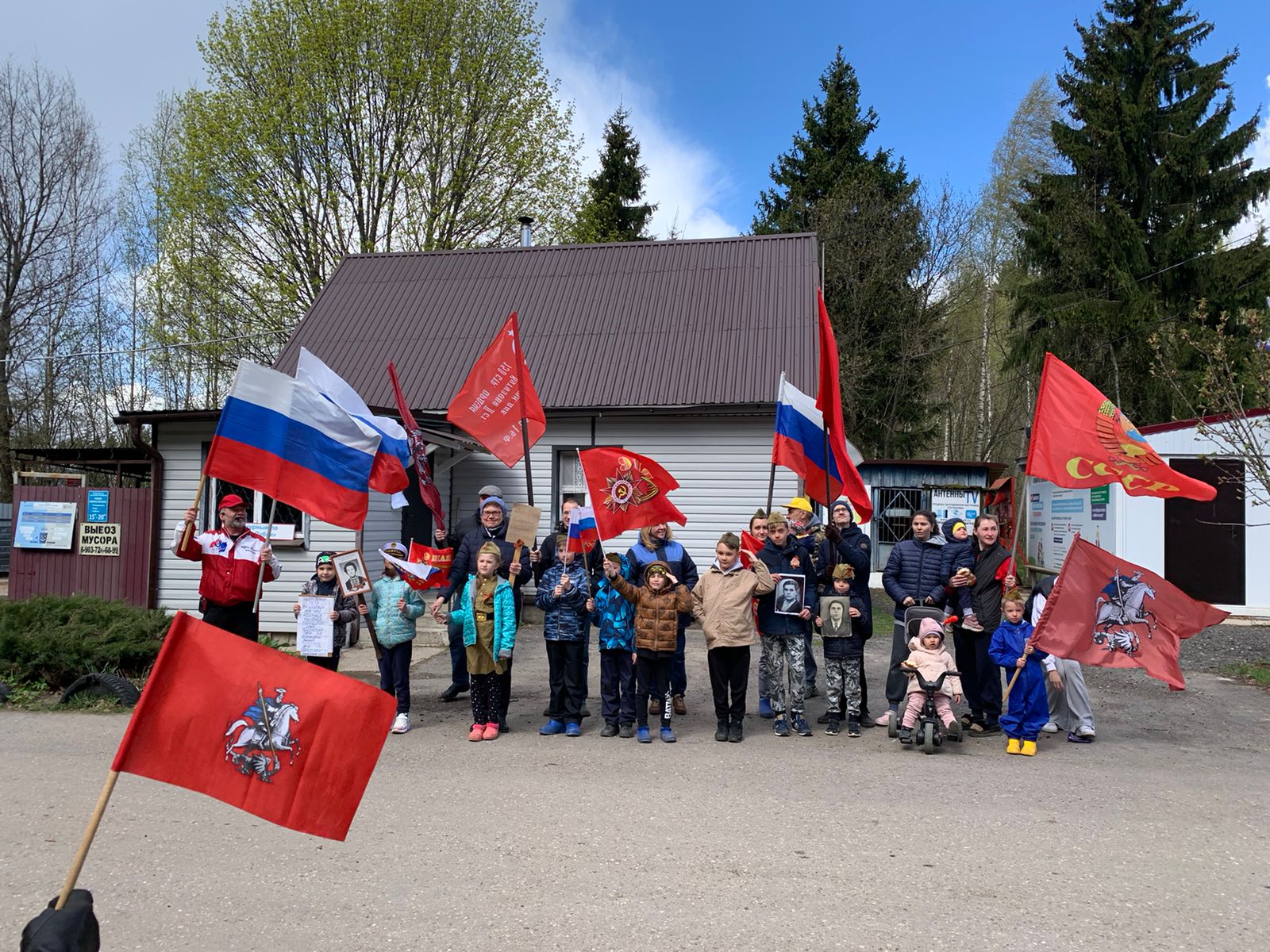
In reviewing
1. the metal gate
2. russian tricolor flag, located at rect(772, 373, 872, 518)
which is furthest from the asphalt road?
the metal gate

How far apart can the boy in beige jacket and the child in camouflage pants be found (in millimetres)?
582

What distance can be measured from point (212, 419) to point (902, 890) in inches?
449

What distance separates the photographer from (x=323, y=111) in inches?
1010

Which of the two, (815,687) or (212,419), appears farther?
(212,419)

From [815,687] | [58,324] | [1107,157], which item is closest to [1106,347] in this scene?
[1107,157]

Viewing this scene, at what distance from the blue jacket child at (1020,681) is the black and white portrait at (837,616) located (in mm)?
1184

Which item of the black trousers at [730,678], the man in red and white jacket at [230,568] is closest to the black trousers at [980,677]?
the black trousers at [730,678]

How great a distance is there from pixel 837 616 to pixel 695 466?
7.58 metres

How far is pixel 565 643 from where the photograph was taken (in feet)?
25.3

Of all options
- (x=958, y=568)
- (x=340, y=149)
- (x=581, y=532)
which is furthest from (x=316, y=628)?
(x=340, y=149)

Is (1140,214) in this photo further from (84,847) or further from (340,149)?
(84,847)

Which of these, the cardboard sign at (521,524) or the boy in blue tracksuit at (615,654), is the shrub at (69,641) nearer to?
the cardboard sign at (521,524)

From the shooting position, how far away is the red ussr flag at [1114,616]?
7.16 meters

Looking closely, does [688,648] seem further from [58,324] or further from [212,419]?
[58,324]
